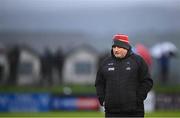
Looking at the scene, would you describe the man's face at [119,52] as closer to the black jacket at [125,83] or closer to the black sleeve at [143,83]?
the black jacket at [125,83]

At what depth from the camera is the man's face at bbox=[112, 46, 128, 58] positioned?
549 cm

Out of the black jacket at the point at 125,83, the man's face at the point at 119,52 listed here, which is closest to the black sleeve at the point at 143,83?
the black jacket at the point at 125,83

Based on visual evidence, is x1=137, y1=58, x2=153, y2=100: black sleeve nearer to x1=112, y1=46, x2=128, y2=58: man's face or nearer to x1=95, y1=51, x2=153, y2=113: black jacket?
x1=95, y1=51, x2=153, y2=113: black jacket

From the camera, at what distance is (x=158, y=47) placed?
20.6 meters

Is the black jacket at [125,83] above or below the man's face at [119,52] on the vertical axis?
below

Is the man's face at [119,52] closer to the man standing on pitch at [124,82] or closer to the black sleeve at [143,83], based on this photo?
the man standing on pitch at [124,82]

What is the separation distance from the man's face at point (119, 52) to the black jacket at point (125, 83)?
44mm

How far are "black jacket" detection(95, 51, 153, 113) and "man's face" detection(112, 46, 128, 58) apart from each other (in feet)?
0.14

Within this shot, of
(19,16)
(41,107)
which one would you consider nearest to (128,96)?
(41,107)

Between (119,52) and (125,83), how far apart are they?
290 millimetres

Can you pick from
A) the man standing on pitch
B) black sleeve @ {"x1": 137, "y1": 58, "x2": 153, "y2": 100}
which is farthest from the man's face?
black sleeve @ {"x1": 137, "y1": 58, "x2": 153, "y2": 100}

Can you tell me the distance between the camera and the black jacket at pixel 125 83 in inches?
216

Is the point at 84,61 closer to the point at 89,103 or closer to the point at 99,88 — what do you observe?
the point at 89,103

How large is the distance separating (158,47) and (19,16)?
4880 mm
